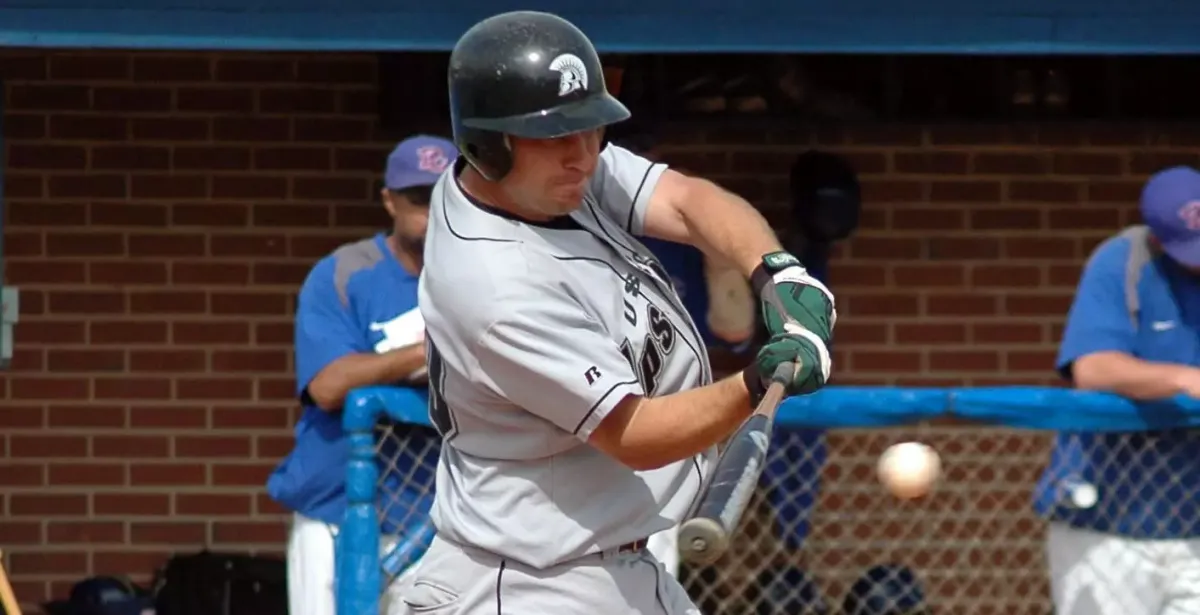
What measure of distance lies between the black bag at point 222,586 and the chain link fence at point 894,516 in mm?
1328

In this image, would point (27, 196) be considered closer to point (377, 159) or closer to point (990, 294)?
point (377, 159)

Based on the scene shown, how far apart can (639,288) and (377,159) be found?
3.27 m

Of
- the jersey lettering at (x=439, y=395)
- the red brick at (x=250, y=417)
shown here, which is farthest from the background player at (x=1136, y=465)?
the red brick at (x=250, y=417)

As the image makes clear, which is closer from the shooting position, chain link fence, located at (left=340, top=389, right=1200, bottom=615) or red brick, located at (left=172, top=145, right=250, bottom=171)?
chain link fence, located at (left=340, top=389, right=1200, bottom=615)

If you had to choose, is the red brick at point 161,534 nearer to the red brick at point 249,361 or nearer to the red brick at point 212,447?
the red brick at point 212,447

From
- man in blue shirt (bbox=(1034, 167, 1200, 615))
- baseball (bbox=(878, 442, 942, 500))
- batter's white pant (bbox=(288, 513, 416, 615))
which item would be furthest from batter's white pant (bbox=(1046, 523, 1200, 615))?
batter's white pant (bbox=(288, 513, 416, 615))

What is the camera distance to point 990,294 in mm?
6816

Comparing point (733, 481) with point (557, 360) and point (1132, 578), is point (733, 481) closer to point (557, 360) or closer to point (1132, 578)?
point (557, 360)

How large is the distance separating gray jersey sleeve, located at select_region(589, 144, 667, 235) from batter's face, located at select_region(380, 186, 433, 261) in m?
1.65

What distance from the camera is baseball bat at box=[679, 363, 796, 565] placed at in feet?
9.69

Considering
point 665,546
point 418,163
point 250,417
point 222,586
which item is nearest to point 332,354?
point 418,163

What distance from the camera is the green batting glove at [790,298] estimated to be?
10.4 feet

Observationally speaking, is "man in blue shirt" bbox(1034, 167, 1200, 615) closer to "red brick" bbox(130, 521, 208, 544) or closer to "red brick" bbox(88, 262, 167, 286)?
"red brick" bbox(130, 521, 208, 544)

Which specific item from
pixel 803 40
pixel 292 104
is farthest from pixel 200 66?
pixel 803 40
